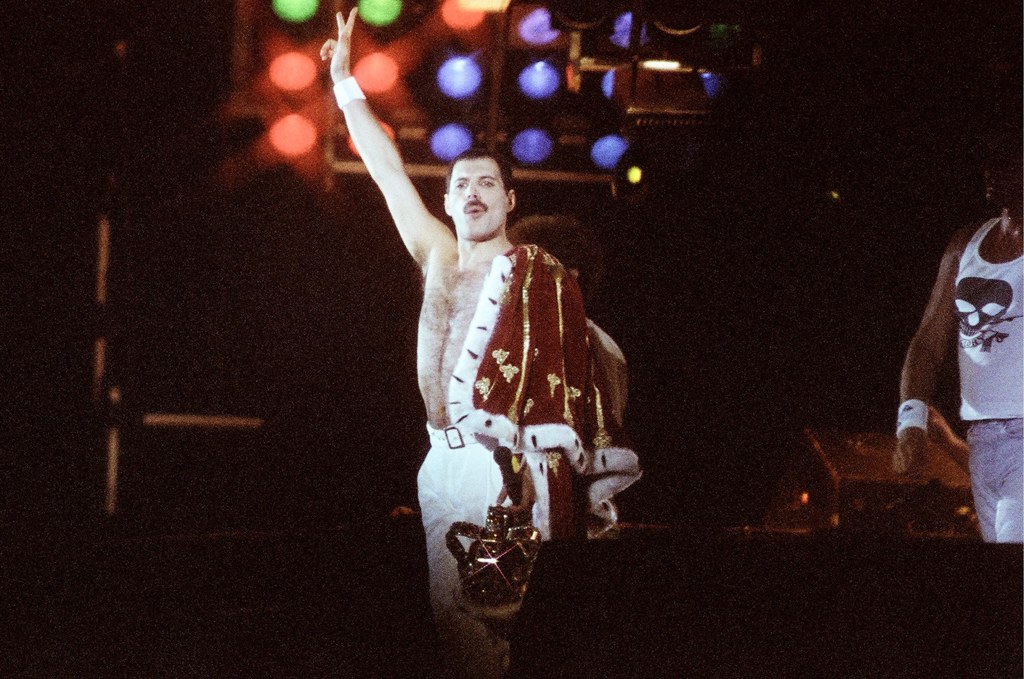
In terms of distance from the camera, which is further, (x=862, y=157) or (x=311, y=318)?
(x=862, y=157)

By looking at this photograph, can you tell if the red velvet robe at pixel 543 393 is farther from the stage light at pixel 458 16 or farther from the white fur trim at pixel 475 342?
the stage light at pixel 458 16

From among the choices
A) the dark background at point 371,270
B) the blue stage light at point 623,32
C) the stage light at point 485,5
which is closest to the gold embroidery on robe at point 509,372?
the dark background at point 371,270

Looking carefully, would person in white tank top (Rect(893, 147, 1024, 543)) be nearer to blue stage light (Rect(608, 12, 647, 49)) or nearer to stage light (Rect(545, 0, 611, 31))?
blue stage light (Rect(608, 12, 647, 49))

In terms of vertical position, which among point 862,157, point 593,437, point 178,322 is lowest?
point 593,437

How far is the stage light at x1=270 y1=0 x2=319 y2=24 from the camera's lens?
11.7ft

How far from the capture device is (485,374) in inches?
117

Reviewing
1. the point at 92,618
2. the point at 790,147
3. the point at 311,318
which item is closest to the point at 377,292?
the point at 311,318

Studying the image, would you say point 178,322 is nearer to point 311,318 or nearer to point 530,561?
point 311,318

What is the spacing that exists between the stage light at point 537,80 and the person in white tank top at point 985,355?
177cm

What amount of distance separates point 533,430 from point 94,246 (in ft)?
5.94

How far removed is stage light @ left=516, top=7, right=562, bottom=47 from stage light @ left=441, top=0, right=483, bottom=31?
183 mm

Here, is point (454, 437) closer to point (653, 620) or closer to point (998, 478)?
point (653, 620)

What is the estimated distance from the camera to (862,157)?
13.8 ft

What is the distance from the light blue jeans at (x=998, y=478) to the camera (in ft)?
10.7
